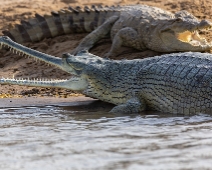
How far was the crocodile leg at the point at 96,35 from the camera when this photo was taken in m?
9.05

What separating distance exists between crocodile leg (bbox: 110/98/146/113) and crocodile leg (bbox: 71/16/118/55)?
259 centimetres

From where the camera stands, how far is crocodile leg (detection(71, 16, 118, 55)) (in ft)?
29.7

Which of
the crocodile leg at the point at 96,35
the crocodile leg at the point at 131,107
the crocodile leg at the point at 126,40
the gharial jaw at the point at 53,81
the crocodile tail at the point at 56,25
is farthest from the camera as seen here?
the crocodile tail at the point at 56,25

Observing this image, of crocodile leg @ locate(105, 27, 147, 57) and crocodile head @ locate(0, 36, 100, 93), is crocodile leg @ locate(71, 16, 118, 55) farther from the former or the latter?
crocodile head @ locate(0, 36, 100, 93)

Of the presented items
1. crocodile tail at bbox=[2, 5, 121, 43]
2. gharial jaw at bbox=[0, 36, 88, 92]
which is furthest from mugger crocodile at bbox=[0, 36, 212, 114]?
crocodile tail at bbox=[2, 5, 121, 43]

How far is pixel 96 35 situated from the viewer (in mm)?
9180

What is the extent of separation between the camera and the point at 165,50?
8438 millimetres

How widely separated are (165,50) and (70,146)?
3.82 m

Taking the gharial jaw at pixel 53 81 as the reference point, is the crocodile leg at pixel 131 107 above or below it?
below

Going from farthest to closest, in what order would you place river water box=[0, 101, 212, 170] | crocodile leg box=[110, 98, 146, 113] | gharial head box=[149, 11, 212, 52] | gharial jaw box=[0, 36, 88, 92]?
gharial head box=[149, 11, 212, 52]
gharial jaw box=[0, 36, 88, 92]
crocodile leg box=[110, 98, 146, 113]
river water box=[0, 101, 212, 170]

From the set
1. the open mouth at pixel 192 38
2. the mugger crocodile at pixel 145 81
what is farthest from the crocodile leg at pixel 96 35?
the mugger crocodile at pixel 145 81

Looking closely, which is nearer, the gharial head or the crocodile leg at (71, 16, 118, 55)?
the gharial head

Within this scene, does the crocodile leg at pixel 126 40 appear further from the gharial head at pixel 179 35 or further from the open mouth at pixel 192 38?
the open mouth at pixel 192 38

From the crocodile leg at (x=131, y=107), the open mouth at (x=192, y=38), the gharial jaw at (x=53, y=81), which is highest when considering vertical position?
the open mouth at (x=192, y=38)
